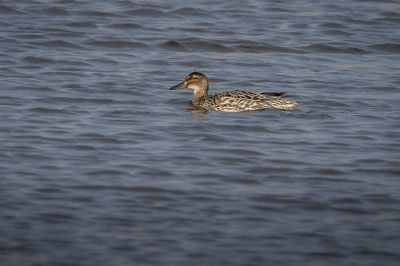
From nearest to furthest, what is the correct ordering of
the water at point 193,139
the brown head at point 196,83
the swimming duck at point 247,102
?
the water at point 193,139
the swimming duck at point 247,102
the brown head at point 196,83

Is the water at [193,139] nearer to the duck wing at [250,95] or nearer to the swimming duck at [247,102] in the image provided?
the swimming duck at [247,102]

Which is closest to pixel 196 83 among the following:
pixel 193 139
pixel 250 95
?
pixel 250 95

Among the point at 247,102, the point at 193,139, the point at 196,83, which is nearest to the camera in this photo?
the point at 193,139

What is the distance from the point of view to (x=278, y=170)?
10.3 metres

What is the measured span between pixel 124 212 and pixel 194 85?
5.54 m

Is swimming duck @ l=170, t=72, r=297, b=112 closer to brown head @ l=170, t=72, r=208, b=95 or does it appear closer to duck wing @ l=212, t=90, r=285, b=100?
duck wing @ l=212, t=90, r=285, b=100

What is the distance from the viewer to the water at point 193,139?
812 cm

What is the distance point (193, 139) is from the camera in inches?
460

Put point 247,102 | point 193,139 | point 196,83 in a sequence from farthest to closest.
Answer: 1. point 196,83
2. point 247,102
3. point 193,139

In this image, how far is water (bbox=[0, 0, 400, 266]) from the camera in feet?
26.6

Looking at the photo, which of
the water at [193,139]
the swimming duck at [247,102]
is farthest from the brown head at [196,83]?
the swimming duck at [247,102]

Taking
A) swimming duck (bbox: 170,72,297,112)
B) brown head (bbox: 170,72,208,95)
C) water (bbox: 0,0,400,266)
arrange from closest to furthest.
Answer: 1. water (bbox: 0,0,400,266)
2. swimming duck (bbox: 170,72,297,112)
3. brown head (bbox: 170,72,208,95)

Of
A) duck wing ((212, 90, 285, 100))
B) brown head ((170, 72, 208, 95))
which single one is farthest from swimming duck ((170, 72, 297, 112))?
brown head ((170, 72, 208, 95))

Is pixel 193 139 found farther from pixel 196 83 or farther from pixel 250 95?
pixel 196 83
